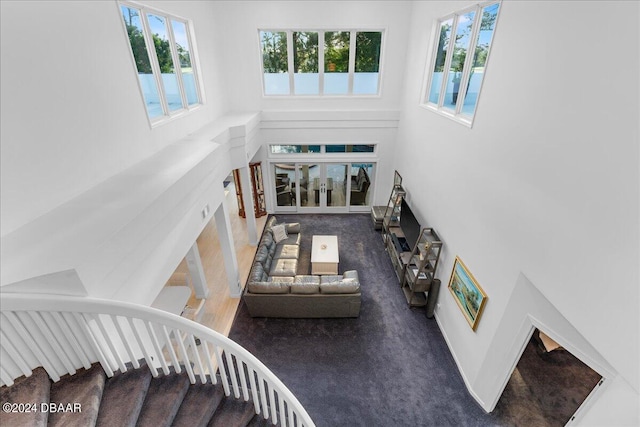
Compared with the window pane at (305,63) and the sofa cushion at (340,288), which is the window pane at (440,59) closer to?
the window pane at (305,63)

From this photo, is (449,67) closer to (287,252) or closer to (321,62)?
(321,62)

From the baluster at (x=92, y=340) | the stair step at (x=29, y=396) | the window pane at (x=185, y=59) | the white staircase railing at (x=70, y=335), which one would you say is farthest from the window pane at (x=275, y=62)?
the stair step at (x=29, y=396)

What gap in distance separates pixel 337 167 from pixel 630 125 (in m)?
7.89

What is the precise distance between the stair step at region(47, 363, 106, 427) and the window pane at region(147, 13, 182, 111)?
14.2 feet

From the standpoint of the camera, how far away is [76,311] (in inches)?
85.8

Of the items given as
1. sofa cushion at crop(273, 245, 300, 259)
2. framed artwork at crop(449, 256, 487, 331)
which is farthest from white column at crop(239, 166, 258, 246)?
framed artwork at crop(449, 256, 487, 331)

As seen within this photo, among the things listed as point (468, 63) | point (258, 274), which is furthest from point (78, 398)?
point (468, 63)

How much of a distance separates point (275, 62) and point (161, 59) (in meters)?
3.87

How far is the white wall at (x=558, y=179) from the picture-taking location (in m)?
2.22

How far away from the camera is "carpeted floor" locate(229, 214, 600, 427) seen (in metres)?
4.34

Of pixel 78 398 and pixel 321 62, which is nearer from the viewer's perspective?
pixel 78 398

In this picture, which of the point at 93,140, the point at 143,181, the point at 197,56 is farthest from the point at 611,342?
the point at 197,56

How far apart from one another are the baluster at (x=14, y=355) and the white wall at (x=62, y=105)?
870 millimetres

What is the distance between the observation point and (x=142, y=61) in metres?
4.43
